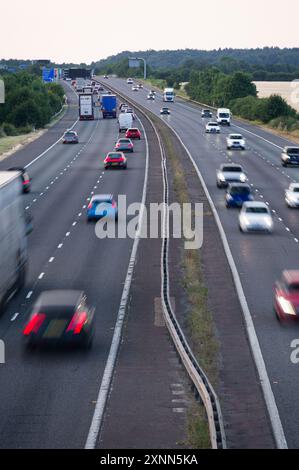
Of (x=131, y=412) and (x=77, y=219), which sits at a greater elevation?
(x=131, y=412)

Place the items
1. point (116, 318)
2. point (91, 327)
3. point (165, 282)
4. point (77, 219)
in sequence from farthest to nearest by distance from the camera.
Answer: point (77, 219) → point (165, 282) → point (116, 318) → point (91, 327)

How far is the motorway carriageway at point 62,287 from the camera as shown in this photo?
1989cm

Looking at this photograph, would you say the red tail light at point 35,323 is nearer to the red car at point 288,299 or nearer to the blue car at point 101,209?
the red car at point 288,299

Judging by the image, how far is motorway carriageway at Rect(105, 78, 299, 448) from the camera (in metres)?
23.0

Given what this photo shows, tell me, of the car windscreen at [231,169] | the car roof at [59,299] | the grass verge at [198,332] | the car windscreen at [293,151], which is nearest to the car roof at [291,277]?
the grass verge at [198,332]

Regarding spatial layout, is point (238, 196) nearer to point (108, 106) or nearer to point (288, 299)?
point (288, 299)

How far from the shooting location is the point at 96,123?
124 metres

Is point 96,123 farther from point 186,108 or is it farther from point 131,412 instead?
point 131,412

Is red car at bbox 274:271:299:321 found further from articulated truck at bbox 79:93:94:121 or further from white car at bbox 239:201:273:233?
articulated truck at bbox 79:93:94:121

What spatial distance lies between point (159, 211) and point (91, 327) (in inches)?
988

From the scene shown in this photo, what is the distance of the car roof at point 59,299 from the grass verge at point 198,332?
3518mm

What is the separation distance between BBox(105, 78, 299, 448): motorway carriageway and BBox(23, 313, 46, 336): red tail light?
6020mm
